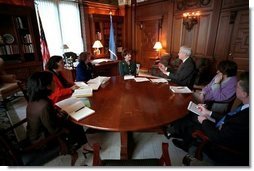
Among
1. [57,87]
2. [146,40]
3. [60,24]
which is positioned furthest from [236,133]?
[146,40]

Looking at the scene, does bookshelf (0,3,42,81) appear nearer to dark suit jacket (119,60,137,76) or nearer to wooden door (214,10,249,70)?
dark suit jacket (119,60,137,76)

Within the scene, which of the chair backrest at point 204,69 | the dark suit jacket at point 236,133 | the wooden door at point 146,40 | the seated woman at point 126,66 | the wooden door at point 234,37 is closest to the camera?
the dark suit jacket at point 236,133

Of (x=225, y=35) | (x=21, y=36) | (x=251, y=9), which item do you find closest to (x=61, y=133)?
(x=251, y=9)

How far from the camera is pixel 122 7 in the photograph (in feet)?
18.8

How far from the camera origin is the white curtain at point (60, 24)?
13.0ft

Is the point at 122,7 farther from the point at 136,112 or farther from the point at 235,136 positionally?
the point at 235,136

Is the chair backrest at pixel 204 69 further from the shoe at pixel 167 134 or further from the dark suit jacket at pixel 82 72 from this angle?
the dark suit jacket at pixel 82 72

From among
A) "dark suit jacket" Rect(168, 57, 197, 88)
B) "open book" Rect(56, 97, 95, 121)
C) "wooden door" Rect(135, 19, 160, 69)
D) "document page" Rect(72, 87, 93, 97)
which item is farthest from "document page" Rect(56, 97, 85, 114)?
"wooden door" Rect(135, 19, 160, 69)

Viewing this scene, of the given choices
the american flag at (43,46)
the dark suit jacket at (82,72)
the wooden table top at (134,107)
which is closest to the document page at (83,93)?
the wooden table top at (134,107)

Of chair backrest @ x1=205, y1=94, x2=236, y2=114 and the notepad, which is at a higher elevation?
the notepad

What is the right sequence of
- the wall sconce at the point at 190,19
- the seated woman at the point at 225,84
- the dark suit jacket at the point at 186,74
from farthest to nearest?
the wall sconce at the point at 190,19 < the dark suit jacket at the point at 186,74 < the seated woman at the point at 225,84

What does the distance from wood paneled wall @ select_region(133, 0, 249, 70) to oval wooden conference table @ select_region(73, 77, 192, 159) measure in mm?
2903

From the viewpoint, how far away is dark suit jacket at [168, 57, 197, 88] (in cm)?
224

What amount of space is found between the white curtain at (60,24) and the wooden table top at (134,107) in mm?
3016
